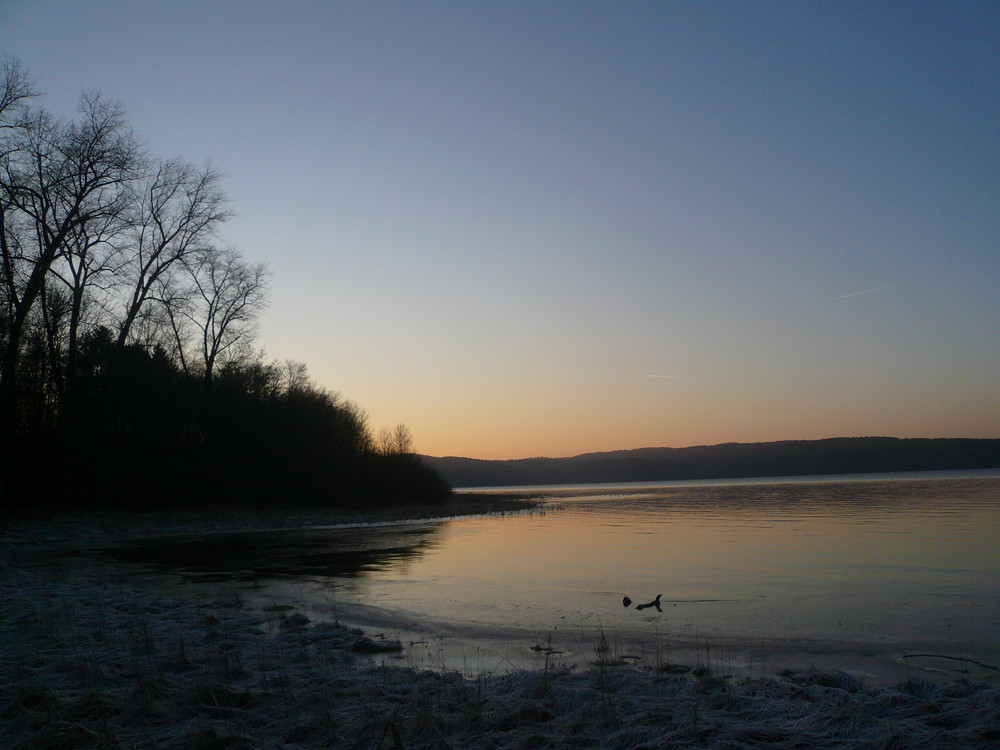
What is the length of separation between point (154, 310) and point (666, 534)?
89.7ft

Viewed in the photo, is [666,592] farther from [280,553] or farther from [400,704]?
[280,553]

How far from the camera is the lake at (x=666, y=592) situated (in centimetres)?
839

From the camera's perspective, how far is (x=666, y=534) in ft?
85.7

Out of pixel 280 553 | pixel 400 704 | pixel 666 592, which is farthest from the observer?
pixel 280 553

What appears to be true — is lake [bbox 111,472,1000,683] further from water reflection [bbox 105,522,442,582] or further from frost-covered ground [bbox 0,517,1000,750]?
frost-covered ground [bbox 0,517,1000,750]

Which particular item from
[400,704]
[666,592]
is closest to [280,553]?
[666,592]

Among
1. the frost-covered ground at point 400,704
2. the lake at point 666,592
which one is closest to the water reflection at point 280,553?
the lake at point 666,592

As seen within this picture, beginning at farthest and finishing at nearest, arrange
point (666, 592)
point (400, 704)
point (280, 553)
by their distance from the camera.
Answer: point (280, 553) < point (666, 592) < point (400, 704)

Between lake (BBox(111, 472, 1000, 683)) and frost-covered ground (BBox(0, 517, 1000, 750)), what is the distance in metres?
1.14

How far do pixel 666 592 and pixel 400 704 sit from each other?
8684 millimetres

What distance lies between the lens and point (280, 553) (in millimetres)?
20984

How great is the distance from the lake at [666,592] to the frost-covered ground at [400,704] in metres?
1.14

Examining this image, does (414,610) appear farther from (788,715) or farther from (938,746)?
(938,746)

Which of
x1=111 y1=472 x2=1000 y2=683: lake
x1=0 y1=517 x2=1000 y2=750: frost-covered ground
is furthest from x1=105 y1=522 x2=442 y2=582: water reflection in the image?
x1=0 y1=517 x2=1000 y2=750: frost-covered ground
